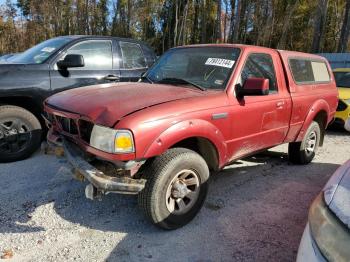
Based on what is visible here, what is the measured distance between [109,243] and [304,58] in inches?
156

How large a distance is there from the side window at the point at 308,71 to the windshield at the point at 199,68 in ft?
4.09

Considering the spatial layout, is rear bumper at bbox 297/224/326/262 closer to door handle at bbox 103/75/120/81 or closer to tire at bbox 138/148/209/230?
tire at bbox 138/148/209/230

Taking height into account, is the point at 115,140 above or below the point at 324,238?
above

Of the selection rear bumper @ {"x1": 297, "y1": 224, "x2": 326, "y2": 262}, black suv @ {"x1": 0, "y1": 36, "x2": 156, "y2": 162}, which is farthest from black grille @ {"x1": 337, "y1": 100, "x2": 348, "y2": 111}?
rear bumper @ {"x1": 297, "y1": 224, "x2": 326, "y2": 262}

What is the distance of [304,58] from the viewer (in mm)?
5324

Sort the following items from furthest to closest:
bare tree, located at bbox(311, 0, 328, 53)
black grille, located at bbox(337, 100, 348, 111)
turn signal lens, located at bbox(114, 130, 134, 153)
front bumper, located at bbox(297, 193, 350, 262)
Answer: bare tree, located at bbox(311, 0, 328, 53), black grille, located at bbox(337, 100, 348, 111), turn signal lens, located at bbox(114, 130, 134, 153), front bumper, located at bbox(297, 193, 350, 262)

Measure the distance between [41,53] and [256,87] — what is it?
3.64 meters

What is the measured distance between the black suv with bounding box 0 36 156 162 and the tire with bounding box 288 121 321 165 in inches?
116

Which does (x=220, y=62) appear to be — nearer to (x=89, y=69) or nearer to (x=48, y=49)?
(x=89, y=69)

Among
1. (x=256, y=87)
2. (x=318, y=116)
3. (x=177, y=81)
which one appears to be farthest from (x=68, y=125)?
(x=318, y=116)

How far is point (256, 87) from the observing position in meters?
3.64

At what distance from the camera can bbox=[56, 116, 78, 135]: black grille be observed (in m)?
3.41

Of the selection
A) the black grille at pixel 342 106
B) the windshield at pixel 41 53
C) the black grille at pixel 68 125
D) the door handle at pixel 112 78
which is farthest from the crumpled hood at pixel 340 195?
the black grille at pixel 342 106

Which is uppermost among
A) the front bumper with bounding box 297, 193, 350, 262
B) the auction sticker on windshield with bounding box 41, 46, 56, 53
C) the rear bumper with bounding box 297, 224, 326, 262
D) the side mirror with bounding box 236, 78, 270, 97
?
the auction sticker on windshield with bounding box 41, 46, 56, 53
